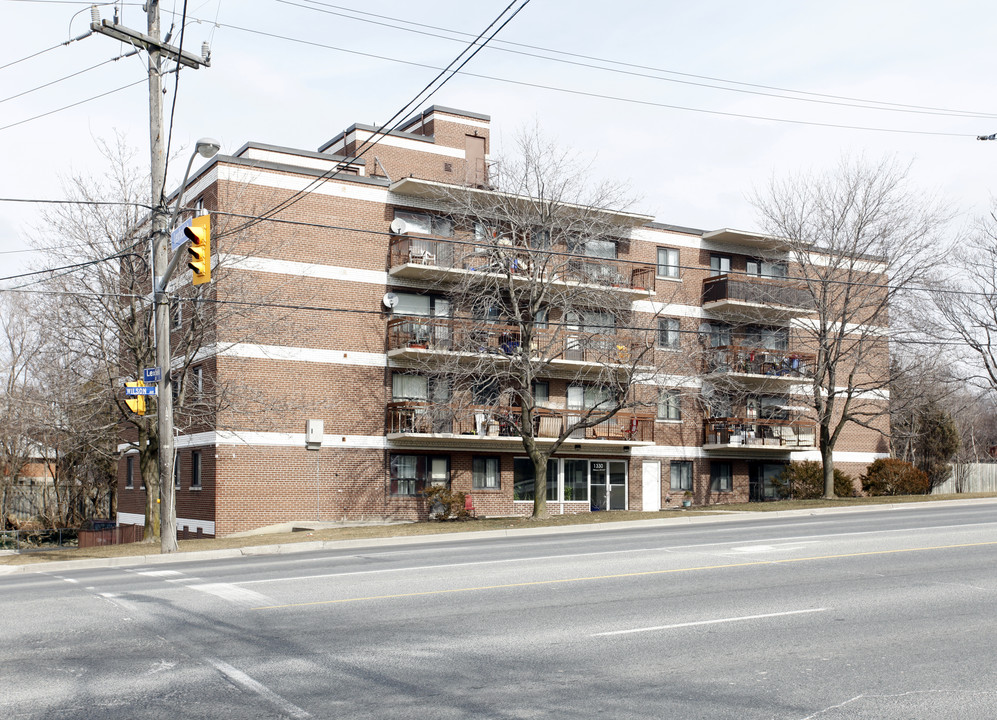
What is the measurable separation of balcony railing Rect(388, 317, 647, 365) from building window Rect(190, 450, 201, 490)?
7.98 meters

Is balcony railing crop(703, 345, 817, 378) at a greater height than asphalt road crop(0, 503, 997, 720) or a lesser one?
greater

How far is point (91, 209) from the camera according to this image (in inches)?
1043

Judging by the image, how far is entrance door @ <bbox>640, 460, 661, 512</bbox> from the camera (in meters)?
41.8

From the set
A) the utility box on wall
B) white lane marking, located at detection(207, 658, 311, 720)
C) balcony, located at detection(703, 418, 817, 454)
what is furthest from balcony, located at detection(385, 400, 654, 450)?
white lane marking, located at detection(207, 658, 311, 720)

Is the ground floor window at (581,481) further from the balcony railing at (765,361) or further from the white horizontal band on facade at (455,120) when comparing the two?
the white horizontal band on facade at (455,120)

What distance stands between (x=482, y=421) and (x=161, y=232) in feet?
→ 55.6

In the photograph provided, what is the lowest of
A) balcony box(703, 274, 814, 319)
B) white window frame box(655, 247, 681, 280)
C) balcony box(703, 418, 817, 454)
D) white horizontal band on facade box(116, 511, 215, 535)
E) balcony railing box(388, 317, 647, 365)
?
white horizontal band on facade box(116, 511, 215, 535)

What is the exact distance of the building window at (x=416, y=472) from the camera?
35.8 meters

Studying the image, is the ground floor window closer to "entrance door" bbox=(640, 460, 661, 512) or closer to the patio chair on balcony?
"entrance door" bbox=(640, 460, 661, 512)

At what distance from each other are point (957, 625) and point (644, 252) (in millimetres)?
33468

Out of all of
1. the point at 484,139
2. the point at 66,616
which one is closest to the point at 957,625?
the point at 66,616

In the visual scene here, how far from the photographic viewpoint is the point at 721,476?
44031 millimetres

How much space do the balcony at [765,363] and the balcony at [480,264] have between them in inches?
258

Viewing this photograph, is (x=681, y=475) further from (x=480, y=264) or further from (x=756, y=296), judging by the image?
(x=480, y=264)
